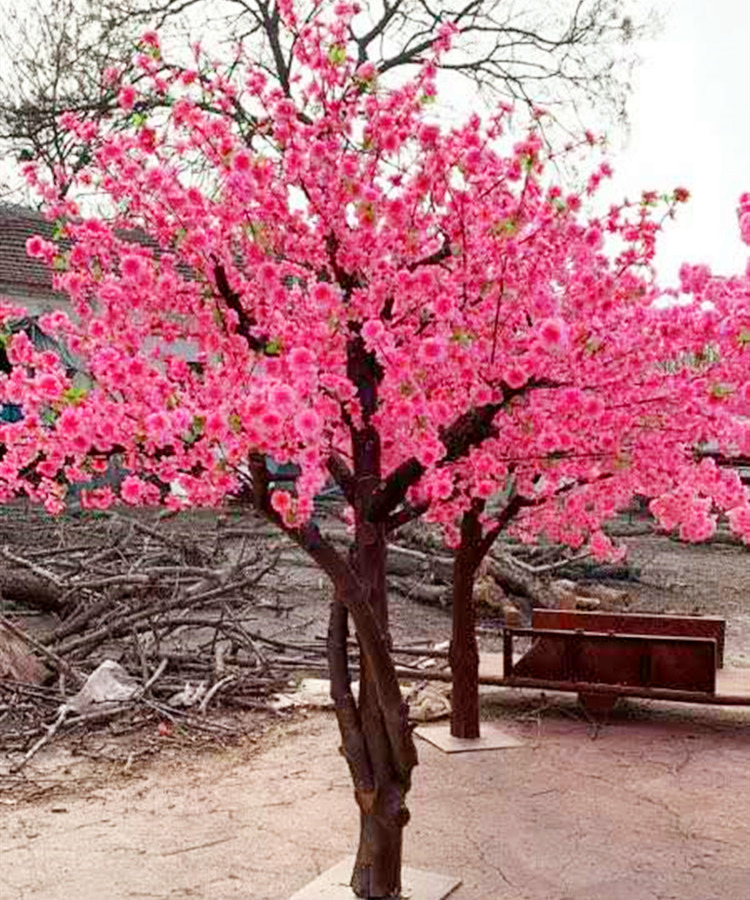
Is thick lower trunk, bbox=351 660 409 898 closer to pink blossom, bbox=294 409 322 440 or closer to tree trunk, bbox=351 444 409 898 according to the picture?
tree trunk, bbox=351 444 409 898

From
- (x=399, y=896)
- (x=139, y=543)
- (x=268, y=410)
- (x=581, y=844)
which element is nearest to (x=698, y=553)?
(x=139, y=543)

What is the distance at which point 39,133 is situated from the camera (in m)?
21.5

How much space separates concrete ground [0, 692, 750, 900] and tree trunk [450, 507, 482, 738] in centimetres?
38

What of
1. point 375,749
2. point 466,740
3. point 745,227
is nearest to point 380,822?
point 375,749

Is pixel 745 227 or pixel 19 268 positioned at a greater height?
pixel 19 268

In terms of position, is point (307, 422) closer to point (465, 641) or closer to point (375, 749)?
point (375, 749)

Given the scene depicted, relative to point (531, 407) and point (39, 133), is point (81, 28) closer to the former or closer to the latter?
point (39, 133)

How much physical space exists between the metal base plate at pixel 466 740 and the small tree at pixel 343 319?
8.48 ft

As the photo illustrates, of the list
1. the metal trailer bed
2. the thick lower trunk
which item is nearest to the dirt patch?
the metal trailer bed

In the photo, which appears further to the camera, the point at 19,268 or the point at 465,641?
the point at 19,268

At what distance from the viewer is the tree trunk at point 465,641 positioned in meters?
7.92

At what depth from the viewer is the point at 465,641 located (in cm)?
807

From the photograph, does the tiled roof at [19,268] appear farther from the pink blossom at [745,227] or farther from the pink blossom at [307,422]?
the pink blossom at [307,422]

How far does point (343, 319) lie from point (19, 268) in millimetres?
18185
